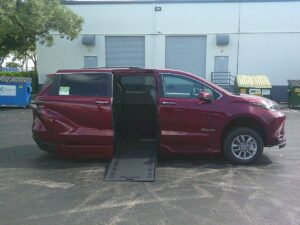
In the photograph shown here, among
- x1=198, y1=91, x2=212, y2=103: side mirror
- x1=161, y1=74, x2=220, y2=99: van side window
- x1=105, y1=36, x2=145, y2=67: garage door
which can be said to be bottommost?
x1=198, y1=91, x2=212, y2=103: side mirror

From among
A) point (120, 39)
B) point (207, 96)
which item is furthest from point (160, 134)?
point (120, 39)

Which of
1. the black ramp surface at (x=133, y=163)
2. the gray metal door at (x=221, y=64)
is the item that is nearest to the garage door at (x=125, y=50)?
the gray metal door at (x=221, y=64)

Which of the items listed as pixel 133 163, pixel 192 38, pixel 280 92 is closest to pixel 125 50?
pixel 192 38

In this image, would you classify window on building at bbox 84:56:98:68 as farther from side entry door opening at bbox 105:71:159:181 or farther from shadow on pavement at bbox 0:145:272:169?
side entry door opening at bbox 105:71:159:181

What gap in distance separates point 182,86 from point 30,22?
12.6 metres

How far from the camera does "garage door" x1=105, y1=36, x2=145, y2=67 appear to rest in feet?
78.7

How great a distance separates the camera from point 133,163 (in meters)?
6.87

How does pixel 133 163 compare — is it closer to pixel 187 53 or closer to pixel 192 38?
pixel 187 53

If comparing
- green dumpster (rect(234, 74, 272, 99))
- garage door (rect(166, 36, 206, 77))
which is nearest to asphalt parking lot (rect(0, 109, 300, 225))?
green dumpster (rect(234, 74, 272, 99))

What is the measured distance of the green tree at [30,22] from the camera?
56.4 feet

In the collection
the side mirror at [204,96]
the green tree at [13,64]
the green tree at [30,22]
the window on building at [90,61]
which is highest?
the green tree at [30,22]

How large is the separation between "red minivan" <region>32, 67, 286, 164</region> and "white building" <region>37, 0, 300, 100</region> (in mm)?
16548

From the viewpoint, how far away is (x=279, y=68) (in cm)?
2322

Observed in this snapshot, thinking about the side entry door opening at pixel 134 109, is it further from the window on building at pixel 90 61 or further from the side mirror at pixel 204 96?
the window on building at pixel 90 61
